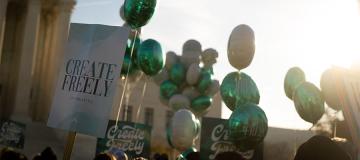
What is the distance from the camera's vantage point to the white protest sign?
6.63 meters

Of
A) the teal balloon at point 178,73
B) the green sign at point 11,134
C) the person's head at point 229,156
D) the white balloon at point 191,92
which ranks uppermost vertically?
the teal balloon at point 178,73

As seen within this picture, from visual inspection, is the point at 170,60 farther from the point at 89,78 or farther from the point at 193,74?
the point at 89,78

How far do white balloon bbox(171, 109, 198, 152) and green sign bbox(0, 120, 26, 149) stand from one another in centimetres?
378

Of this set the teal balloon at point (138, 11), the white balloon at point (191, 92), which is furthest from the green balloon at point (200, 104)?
the teal balloon at point (138, 11)

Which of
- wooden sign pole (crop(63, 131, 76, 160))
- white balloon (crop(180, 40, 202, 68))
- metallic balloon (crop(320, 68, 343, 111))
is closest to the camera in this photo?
wooden sign pole (crop(63, 131, 76, 160))

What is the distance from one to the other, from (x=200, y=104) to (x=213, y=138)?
6.84m

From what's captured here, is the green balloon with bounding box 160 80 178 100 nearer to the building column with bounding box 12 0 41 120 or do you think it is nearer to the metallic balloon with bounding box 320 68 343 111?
the metallic balloon with bounding box 320 68 343 111

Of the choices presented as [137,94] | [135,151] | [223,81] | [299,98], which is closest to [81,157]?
[135,151]

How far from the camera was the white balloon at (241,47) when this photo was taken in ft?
33.4

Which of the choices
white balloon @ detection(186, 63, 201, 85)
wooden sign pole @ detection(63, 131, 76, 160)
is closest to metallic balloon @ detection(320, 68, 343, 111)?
wooden sign pole @ detection(63, 131, 76, 160)

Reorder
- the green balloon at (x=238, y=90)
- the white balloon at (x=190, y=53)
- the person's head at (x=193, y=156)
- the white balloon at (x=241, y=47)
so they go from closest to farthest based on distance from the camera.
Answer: the person's head at (x=193, y=156), the green balloon at (x=238, y=90), the white balloon at (x=241, y=47), the white balloon at (x=190, y=53)

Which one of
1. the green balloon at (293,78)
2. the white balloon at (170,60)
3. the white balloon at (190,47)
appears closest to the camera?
the green balloon at (293,78)

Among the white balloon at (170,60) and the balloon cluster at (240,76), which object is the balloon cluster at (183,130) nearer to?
the balloon cluster at (240,76)

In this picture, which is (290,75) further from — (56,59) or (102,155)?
(56,59)
